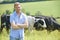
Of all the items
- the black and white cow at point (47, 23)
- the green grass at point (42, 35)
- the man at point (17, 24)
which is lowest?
the green grass at point (42, 35)

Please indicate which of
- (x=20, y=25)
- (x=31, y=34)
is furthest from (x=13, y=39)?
(x=31, y=34)

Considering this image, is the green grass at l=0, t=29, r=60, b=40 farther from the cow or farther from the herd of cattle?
the cow

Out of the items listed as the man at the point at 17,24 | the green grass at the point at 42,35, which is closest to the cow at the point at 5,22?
the green grass at the point at 42,35

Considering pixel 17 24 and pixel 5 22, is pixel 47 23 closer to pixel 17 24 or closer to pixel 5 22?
→ pixel 5 22

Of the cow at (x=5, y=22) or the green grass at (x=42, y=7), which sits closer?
the green grass at (x=42, y=7)

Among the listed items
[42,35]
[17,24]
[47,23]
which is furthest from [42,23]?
[17,24]

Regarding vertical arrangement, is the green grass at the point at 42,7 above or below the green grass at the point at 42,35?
above

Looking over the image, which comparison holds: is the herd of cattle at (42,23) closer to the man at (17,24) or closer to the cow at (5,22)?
the cow at (5,22)

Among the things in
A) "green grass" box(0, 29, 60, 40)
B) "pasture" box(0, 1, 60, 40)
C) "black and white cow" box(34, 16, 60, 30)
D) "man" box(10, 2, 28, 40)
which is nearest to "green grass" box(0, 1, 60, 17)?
"pasture" box(0, 1, 60, 40)

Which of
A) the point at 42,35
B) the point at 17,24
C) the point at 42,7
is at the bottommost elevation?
the point at 42,35

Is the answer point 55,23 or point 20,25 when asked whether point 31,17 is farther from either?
point 20,25

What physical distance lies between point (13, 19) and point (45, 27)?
1.64 metres

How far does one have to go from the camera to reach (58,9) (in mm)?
5031

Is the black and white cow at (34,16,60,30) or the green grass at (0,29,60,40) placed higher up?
the black and white cow at (34,16,60,30)
